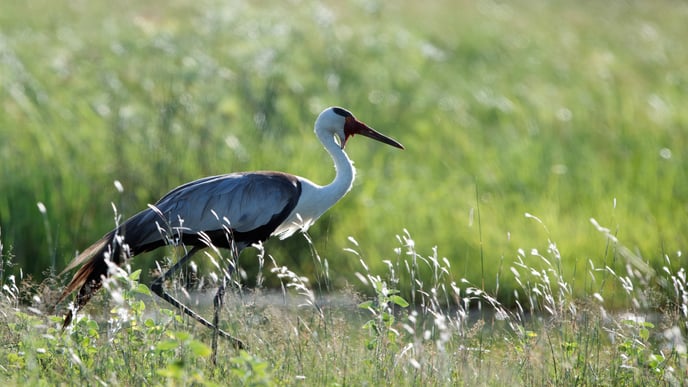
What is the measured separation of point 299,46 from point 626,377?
7887 mm

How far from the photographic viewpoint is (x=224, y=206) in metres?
5.66

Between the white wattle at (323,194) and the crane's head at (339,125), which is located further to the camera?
the crane's head at (339,125)

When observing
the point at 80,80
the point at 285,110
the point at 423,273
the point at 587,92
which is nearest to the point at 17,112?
the point at 80,80

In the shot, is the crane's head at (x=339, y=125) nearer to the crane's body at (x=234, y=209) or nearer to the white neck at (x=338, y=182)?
the crane's body at (x=234, y=209)

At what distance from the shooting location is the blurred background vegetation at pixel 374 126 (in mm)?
6875

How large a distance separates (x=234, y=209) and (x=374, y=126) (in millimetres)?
3735

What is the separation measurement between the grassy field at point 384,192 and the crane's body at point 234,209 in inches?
16.5

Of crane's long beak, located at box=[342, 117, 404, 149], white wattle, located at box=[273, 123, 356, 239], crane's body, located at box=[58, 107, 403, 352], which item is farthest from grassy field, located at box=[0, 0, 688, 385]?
crane's long beak, located at box=[342, 117, 404, 149]

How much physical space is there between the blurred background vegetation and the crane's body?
24.6 inches

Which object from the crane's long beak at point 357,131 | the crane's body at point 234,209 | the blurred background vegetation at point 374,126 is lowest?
the blurred background vegetation at point 374,126

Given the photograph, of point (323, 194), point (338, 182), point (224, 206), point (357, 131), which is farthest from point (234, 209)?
point (357, 131)

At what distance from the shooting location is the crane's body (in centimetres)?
542

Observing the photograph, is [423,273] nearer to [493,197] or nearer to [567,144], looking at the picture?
[493,197]

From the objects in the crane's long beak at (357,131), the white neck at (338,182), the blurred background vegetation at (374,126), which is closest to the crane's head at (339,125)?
the crane's long beak at (357,131)
